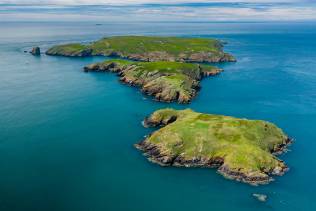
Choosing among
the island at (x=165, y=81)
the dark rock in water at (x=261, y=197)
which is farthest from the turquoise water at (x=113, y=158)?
the island at (x=165, y=81)

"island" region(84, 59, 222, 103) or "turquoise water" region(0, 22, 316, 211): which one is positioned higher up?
"island" region(84, 59, 222, 103)

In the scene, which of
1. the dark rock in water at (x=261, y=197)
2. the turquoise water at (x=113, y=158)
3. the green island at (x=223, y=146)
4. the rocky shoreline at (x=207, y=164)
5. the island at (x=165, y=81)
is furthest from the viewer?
the island at (x=165, y=81)

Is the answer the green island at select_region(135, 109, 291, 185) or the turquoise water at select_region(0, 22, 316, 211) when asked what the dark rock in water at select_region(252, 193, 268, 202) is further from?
the green island at select_region(135, 109, 291, 185)

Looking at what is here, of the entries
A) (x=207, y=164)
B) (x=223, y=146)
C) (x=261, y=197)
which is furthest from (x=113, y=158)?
(x=261, y=197)

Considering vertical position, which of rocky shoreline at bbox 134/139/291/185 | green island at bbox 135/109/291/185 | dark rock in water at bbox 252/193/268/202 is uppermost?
green island at bbox 135/109/291/185

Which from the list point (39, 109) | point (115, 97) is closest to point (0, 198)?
point (39, 109)

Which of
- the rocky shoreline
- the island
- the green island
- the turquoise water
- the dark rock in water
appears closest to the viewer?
the turquoise water

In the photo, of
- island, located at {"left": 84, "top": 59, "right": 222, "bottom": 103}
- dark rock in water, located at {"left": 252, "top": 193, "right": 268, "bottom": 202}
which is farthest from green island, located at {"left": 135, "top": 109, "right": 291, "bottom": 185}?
island, located at {"left": 84, "top": 59, "right": 222, "bottom": 103}

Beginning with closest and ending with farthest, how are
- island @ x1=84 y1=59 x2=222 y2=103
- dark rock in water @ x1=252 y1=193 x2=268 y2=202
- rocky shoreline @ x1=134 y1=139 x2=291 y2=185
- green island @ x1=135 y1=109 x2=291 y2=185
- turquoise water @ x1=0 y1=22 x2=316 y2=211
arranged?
turquoise water @ x1=0 y1=22 x2=316 y2=211 → dark rock in water @ x1=252 y1=193 x2=268 y2=202 → rocky shoreline @ x1=134 y1=139 x2=291 y2=185 → green island @ x1=135 y1=109 x2=291 y2=185 → island @ x1=84 y1=59 x2=222 y2=103

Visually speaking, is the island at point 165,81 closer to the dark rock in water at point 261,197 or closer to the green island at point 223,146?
the green island at point 223,146
